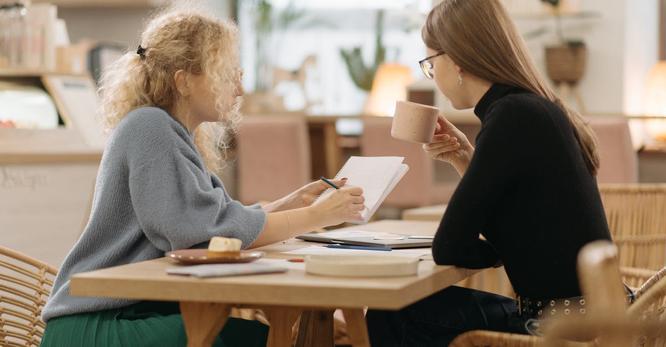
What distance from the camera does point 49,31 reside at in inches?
157

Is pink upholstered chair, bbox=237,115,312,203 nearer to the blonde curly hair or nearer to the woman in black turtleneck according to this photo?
the blonde curly hair

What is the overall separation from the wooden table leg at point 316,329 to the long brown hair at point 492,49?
0.59 m

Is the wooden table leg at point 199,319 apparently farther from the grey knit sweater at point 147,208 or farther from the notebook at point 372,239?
the notebook at point 372,239

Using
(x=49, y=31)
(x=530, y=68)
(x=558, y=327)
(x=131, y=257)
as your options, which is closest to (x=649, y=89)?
(x=49, y=31)

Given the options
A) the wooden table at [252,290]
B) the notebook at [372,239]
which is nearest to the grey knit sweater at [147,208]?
the wooden table at [252,290]

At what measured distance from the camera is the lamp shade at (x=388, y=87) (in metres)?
6.14

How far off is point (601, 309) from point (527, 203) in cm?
70

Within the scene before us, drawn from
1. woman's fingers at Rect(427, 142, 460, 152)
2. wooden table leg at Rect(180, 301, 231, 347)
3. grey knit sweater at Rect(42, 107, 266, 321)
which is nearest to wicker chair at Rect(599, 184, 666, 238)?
woman's fingers at Rect(427, 142, 460, 152)

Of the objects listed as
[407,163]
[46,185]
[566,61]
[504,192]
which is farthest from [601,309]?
[566,61]

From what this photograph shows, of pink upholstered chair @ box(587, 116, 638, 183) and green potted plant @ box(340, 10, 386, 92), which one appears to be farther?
green potted plant @ box(340, 10, 386, 92)

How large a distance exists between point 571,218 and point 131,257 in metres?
0.76

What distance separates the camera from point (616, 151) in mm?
4809

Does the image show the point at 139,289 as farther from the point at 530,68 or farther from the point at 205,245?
the point at 530,68

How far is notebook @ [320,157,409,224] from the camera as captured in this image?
2.02 meters
